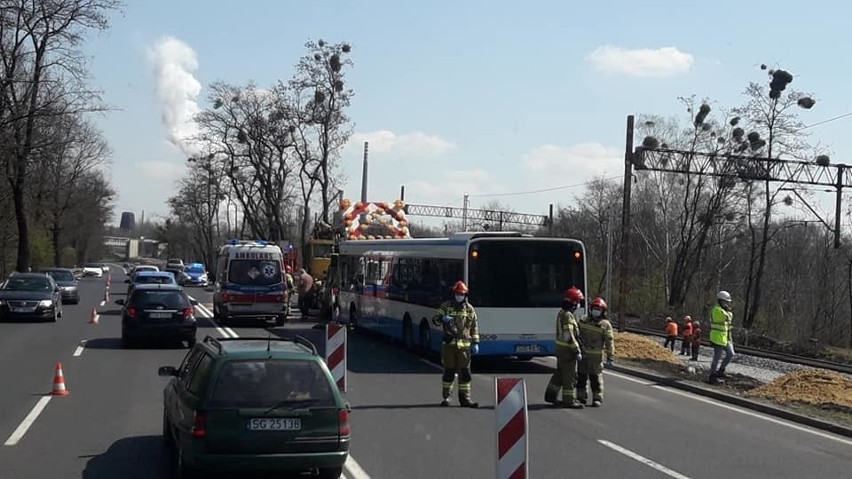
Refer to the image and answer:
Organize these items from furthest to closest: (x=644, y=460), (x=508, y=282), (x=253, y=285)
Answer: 1. (x=253, y=285)
2. (x=508, y=282)
3. (x=644, y=460)

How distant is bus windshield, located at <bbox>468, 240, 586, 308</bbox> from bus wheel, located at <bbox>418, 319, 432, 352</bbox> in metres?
2.37

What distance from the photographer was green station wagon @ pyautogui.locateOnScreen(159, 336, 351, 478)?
8203 millimetres

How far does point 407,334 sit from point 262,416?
14705 mm

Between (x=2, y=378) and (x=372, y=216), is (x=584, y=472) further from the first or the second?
(x=372, y=216)

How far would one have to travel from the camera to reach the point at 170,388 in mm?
10234

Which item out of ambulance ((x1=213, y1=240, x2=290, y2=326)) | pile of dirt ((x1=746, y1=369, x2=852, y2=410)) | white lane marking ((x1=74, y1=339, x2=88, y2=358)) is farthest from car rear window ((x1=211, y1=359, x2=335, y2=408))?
ambulance ((x1=213, y1=240, x2=290, y2=326))

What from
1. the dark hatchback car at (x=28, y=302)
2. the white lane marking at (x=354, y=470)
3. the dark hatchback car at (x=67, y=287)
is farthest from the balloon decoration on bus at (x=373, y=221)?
the white lane marking at (x=354, y=470)

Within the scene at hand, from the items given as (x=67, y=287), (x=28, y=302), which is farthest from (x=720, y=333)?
(x=67, y=287)

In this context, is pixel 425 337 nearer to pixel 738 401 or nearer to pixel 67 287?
pixel 738 401

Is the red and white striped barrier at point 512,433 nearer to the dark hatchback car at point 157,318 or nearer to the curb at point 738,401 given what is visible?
the curb at point 738,401

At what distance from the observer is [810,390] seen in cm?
1623

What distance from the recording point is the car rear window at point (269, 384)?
27.4 ft

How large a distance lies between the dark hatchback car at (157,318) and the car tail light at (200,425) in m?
14.8

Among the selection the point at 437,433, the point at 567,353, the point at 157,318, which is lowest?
the point at 437,433
